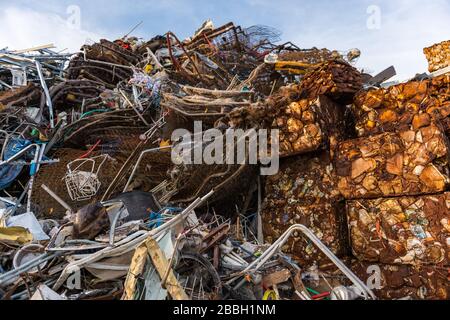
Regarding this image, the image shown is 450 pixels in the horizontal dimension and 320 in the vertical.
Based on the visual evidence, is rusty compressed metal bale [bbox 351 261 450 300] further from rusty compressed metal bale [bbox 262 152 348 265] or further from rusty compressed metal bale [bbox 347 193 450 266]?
rusty compressed metal bale [bbox 262 152 348 265]

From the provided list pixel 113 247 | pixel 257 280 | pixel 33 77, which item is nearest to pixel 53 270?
pixel 113 247

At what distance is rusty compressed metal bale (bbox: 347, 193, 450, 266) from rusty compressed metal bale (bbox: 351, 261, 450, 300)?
0.07m

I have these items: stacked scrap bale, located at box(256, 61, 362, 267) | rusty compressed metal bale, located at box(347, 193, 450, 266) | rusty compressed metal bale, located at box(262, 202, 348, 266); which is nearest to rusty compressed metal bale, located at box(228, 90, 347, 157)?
stacked scrap bale, located at box(256, 61, 362, 267)

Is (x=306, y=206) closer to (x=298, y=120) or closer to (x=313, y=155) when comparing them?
(x=313, y=155)

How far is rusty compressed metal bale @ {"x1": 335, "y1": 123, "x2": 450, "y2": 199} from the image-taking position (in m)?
3.59

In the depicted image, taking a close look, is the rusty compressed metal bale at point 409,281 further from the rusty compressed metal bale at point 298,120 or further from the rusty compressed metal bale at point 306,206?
the rusty compressed metal bale at point 298,120

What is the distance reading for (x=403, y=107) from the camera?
3.96 meters

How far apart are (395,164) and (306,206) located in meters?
1.12

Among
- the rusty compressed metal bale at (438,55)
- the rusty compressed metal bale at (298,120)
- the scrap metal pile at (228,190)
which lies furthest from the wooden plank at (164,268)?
the rusty compressed metal bale at (438,55)

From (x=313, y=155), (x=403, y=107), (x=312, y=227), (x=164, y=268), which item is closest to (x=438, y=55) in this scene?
(x=403, y=107)

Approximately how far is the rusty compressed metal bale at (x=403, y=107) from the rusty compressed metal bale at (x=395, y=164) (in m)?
0.13

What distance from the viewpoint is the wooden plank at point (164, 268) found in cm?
279

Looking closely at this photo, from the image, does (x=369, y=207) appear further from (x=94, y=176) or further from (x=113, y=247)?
(x=94, y=176)
